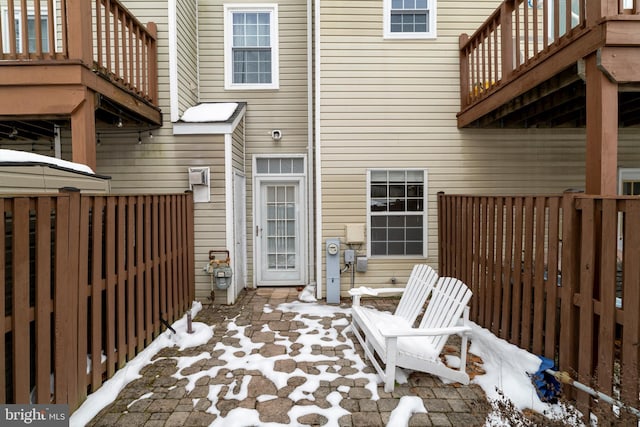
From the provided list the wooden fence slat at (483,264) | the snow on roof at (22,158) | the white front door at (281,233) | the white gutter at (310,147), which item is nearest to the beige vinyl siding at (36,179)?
the snow on roof at (22,158)

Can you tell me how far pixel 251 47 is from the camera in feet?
19.9

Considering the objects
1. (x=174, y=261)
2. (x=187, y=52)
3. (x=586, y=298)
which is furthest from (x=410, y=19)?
(x=174, y=261)

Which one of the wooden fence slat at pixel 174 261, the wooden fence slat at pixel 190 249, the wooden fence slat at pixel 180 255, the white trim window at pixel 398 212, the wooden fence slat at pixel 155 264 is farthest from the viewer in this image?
the white trim window at pixel 398 212

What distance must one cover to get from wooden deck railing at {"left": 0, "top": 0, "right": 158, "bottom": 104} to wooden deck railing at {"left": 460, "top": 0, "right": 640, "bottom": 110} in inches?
191

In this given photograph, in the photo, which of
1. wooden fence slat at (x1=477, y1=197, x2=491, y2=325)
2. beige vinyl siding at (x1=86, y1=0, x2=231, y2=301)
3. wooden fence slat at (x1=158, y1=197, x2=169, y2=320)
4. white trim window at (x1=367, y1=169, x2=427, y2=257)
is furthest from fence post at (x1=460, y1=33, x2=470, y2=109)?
wooden fence slat at (x1=158, y1=197, x2=169, y2=320)

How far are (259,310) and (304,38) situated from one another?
16.3 ft

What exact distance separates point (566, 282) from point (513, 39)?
3.80 meters

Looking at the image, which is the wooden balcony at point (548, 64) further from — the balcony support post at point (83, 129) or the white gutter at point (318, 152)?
the balcony support post at point (83, 129)

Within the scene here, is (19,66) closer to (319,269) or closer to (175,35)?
(175,35)

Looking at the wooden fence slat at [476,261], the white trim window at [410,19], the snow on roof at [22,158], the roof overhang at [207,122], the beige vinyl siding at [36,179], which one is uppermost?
the white trim window at [410,19]

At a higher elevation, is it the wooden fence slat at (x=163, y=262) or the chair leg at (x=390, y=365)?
the wooden fence slat at (x=163, y=262)

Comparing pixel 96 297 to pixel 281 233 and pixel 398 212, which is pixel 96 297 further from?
pixel 398 212

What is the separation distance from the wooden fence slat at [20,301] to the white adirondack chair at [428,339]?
252cm

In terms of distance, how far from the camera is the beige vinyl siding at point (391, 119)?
5414 millimetres
